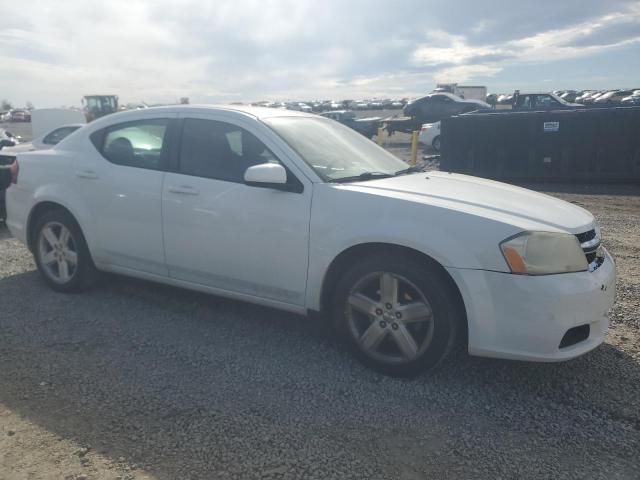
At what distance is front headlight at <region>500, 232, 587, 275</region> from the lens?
296 centimetres

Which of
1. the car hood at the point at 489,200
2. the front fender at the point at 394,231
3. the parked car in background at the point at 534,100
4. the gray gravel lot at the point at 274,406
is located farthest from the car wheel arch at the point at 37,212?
the parked car in background at the point at 534,100

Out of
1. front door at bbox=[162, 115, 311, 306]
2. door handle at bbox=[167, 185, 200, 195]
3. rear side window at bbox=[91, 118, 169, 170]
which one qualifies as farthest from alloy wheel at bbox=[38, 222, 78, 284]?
door handle at bbox=[167, 185, 200, 195]

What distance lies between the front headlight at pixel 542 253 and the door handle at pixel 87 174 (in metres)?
3.26

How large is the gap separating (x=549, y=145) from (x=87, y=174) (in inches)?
391

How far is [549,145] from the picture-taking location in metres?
11.7

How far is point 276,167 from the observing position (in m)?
3.50

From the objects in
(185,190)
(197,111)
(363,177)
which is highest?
(197,111)

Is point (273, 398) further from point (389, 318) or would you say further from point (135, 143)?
point (135, 143)

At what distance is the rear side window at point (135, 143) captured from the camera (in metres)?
4.28

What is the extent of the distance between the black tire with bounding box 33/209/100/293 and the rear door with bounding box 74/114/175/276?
18 cm

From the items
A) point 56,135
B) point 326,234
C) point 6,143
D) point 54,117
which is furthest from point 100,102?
point 326,234

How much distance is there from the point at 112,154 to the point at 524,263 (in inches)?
131

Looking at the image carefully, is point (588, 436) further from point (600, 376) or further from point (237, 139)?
point (237, 139)

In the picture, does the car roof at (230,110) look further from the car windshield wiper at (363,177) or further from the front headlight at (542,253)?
the front headlight at (542,253)
